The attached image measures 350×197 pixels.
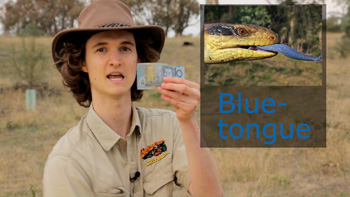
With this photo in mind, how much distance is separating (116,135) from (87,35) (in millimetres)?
576

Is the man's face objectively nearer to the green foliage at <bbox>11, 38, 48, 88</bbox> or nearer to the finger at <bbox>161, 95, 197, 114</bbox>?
the finger at <bbox>161, 95, 197, 114</bbox>

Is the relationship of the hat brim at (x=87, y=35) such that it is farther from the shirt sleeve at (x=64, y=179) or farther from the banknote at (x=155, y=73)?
the shirt sleeve at (x=64, y=179)

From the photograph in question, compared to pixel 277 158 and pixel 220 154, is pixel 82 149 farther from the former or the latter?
pixel 277 158

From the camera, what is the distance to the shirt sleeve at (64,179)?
2176mm

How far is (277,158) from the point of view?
6461mm

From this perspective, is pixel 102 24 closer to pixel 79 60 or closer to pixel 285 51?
pixel 79 60

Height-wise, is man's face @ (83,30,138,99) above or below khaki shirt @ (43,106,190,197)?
above

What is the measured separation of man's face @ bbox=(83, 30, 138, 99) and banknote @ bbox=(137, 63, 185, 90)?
0.80 ft

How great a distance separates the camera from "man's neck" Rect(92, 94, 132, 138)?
251cm

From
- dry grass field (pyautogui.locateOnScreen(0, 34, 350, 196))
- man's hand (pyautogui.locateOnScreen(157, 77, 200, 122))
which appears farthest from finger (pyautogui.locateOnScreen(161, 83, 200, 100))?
dry grass field (pyautogui.locateOnScreen(0, 34, 350, 196))

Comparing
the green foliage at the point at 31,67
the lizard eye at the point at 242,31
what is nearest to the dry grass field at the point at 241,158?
the lizard eye at the point at 242,31

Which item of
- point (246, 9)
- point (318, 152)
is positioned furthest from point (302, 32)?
point (318, 152)

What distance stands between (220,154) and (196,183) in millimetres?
4004

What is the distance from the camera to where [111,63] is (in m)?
2.34
